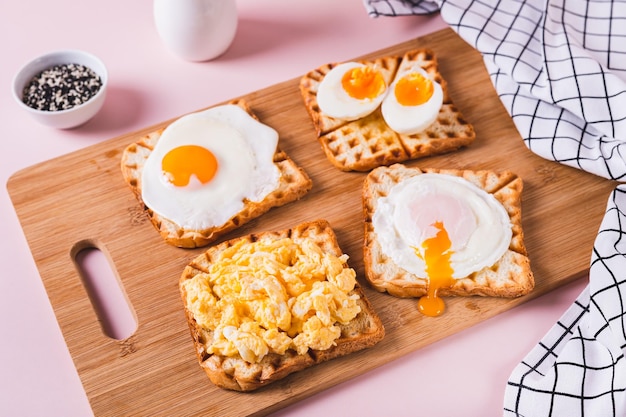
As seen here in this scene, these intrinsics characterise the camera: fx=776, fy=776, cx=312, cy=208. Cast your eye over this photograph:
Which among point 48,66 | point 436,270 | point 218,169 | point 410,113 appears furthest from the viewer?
point 48,66

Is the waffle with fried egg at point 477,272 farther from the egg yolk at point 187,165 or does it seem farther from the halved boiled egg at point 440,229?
the egg yolk at point 187,165

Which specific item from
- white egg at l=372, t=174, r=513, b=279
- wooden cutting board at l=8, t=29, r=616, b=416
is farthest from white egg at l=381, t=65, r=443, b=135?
white egg at l=372, t=174, r=513, b=279

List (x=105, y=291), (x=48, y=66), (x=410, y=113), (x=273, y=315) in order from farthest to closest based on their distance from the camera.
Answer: (x=48, y=66) < (x=410, y=113) < (x=105, y=291) < (x=273, y=315)

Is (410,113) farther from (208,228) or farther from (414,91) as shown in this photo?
(208,228)

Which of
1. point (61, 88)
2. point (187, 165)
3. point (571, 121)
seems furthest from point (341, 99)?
point (61, 88)

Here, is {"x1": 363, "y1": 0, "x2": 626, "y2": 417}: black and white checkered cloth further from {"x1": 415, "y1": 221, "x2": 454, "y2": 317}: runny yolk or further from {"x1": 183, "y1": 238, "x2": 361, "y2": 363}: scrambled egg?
{"x1": 183, "y1": 238, "x2": 361, "y2": 363}: scrambled egg

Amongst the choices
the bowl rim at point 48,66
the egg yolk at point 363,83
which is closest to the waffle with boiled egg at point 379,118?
the egg yolk at point 363,83

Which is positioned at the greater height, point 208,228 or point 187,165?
point 187,165

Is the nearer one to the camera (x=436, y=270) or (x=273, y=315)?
(x=273, y=315)
